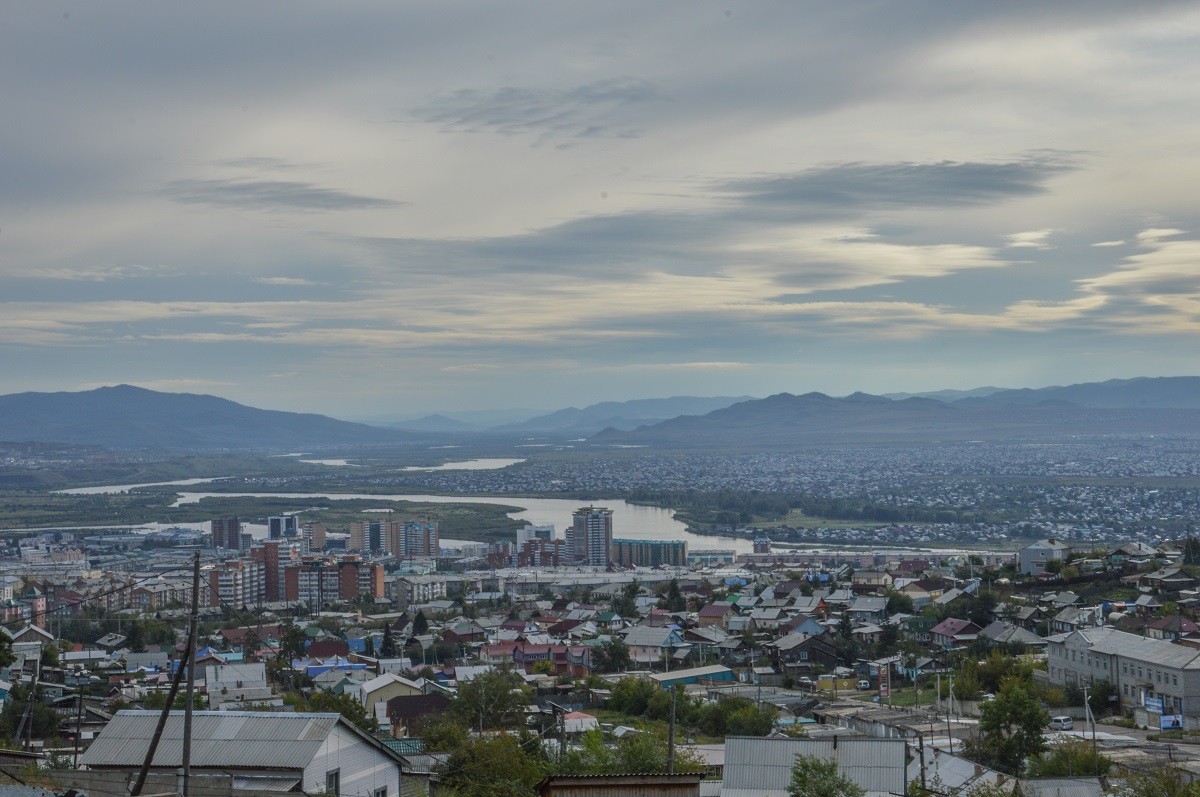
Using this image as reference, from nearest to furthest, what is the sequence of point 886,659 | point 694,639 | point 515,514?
point 886,659 → point 694,639 → point 515,514

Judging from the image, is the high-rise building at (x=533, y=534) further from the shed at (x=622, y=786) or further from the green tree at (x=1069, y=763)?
the shed at (x=622, y=786)

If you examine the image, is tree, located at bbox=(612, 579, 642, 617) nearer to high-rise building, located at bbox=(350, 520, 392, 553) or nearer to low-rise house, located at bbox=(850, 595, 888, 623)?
low-rise house, located at bbox=(850, 595, 888, 623)

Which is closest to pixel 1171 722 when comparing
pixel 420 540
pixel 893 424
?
pixel 420 540

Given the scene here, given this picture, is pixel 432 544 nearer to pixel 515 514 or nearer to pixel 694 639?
pixel 515 514

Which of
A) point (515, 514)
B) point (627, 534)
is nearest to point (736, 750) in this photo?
point (627, 534)

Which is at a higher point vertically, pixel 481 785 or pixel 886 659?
pixel 481 785

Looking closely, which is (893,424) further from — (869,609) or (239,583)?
(869,609)

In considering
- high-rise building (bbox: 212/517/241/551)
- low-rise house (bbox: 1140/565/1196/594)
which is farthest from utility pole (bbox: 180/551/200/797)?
high-rise building (bbox: 212/517/241/551)
